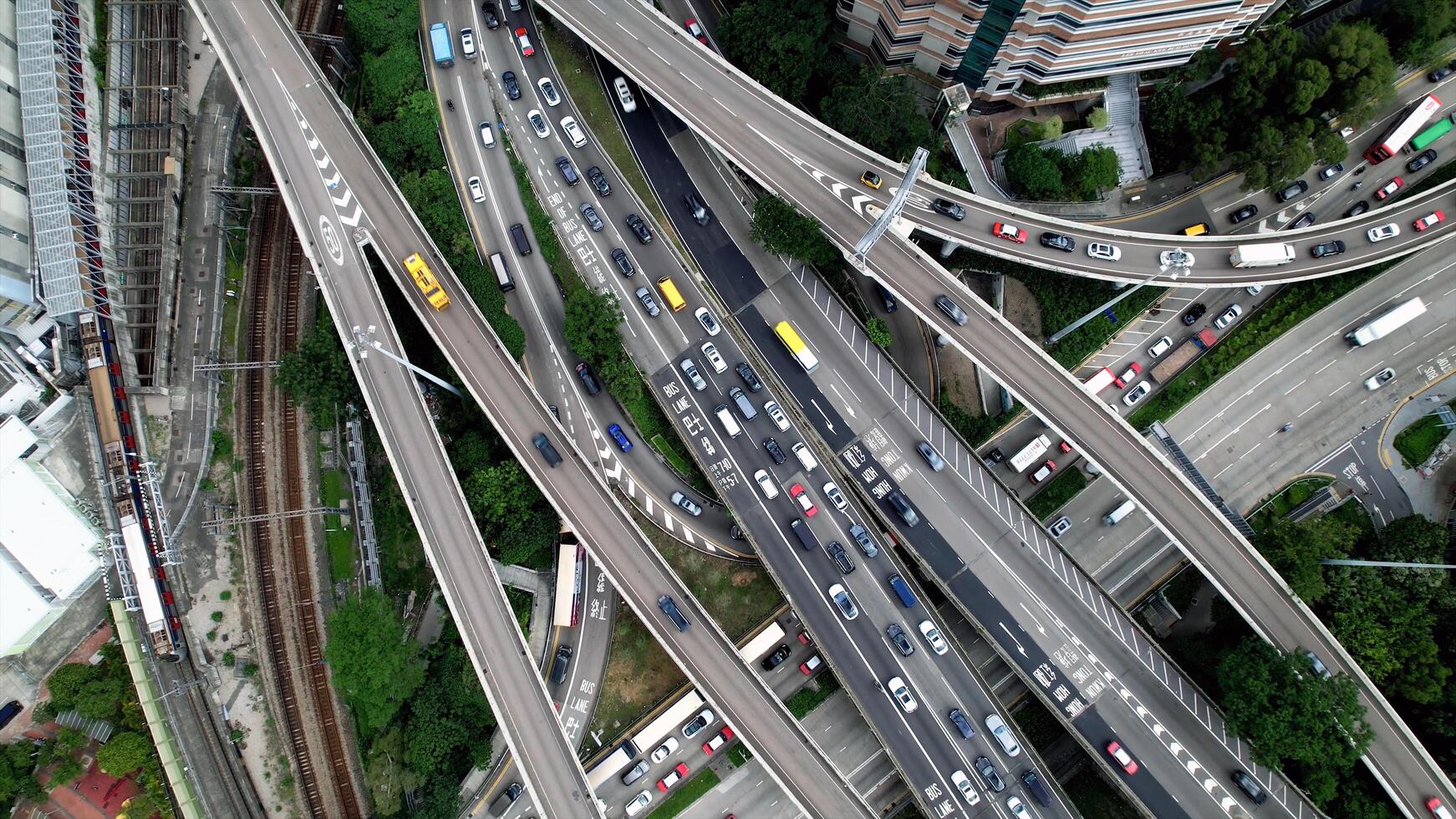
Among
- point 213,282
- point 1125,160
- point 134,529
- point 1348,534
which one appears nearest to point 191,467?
point 134,529

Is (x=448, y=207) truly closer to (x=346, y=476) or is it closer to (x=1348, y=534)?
(x=346, y=476)

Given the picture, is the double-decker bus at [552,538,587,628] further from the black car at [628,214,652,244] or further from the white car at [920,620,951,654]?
the white car at [920,620,951,654]

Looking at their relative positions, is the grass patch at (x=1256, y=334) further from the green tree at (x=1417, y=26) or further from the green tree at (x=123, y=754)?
the green tree at (x=123, y=754)

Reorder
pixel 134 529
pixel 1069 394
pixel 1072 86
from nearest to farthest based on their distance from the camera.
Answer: pixel 134 529 → pixel 1069 394 → pixel 1072 86

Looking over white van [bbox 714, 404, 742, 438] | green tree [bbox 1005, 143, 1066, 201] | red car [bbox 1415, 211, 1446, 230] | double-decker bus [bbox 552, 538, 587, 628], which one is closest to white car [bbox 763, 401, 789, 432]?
white van [bbox 714, 404, 742, 438]

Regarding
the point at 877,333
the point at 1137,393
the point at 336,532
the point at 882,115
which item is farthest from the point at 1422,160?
the point at 336,532

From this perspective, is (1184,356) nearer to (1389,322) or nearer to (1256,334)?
(1256,334)

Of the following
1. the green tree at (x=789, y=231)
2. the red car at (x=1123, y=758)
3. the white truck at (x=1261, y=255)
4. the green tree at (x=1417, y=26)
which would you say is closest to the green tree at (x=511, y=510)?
the green tree at (x=789, y=231)
